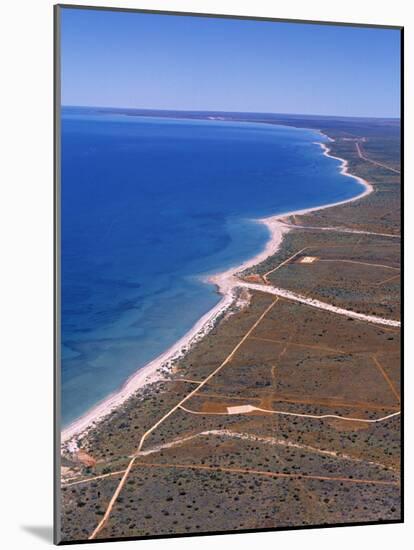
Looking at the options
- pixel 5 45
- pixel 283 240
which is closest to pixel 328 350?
pixel 283 240

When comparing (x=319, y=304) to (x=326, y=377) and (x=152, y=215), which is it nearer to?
(x=326, y=377)

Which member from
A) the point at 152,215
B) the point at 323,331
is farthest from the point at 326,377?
the point at 152,215

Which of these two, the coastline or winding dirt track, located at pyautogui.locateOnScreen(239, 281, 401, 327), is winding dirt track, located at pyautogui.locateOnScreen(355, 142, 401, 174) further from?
winding dirt track, located at pyautogui.locateOnScreen(239, 281, 401, 327)

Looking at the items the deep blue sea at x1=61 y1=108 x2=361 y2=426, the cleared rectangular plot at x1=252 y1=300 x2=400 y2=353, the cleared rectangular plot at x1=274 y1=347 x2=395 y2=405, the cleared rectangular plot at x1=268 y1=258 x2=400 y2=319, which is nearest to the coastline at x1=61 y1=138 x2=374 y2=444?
the deep blue sea at x1=61 y1=108 x2=361 y2=426

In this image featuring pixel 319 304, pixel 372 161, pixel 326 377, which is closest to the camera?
pixel 326 377

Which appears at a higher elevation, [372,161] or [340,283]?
[372,161]

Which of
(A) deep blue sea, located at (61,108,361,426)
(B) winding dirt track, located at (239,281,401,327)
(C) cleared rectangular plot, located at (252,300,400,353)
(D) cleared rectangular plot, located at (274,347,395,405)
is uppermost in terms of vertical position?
(A) deep blue sea, located at (61,108,361,426)
